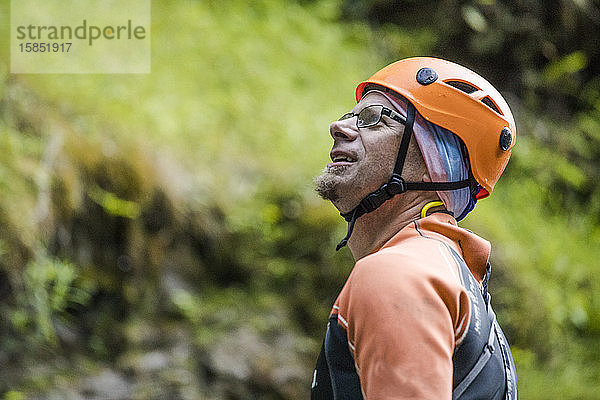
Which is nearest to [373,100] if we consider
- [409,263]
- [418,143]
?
[418,143]

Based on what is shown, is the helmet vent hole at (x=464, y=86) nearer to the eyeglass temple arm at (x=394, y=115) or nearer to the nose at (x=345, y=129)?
the eyeglass temple arm at (x=394, y=115)

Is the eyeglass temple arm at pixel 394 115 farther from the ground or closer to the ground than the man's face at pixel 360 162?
farther from the ground

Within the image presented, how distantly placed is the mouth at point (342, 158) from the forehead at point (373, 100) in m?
0.13

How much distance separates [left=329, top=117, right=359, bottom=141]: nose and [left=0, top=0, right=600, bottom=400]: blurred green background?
273 cm

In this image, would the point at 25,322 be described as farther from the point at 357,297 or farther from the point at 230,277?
the point at 357,297

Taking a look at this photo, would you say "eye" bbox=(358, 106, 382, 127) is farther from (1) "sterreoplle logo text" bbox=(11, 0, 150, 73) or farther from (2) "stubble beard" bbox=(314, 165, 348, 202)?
(1) "sterreoplle logo text" bbox=(11, 0, 150, 73)

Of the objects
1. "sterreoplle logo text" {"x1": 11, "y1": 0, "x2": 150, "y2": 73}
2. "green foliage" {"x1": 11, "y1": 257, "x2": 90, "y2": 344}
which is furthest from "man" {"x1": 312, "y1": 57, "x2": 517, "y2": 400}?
"sterreoplle logo text" {"x1": 11, "y1": 0, "x2": 150, "y2": 73}

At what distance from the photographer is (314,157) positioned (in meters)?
5.41

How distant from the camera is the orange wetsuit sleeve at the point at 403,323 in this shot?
1286 mm

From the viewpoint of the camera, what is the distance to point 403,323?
1.31m

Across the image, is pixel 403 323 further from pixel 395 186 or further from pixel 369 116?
pixel 369 116

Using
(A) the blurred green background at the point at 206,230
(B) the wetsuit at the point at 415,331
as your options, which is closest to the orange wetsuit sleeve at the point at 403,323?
(B) the wetsuit at the point at 415,331

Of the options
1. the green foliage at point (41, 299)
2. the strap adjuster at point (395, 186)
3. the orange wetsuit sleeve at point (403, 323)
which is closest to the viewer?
the orange wetsuit sleeve at point (403, 323)

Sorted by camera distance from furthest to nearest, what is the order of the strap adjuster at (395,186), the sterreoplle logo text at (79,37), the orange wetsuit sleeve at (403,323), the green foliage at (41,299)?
the sterreoplle logo text at (79,37) < the green foliage at (41,299) < the strap adjuster at (395,186) < the orange wetsuit sleeve at (403,323)
